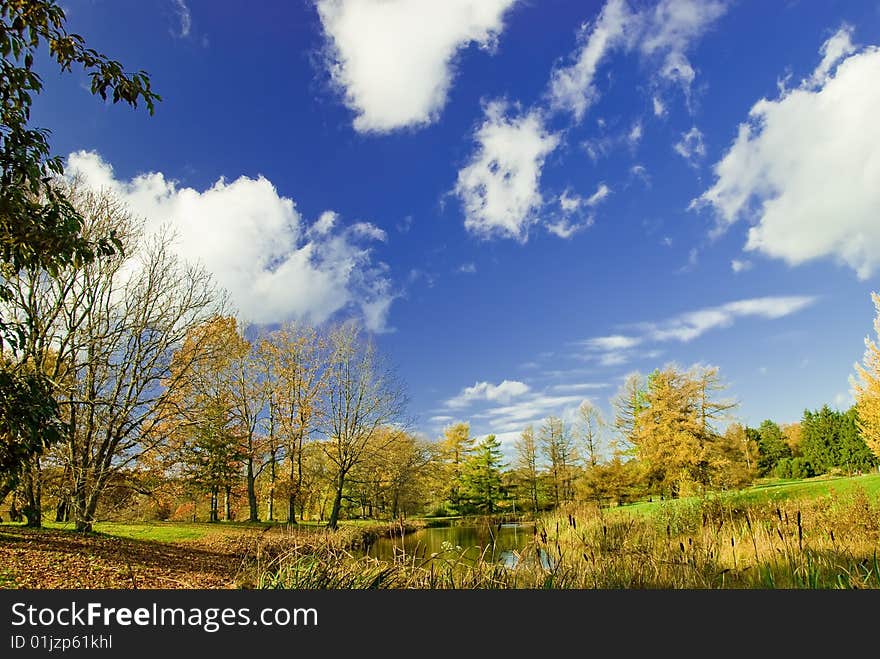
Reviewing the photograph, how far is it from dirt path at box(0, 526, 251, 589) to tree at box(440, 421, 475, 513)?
25.9 meters

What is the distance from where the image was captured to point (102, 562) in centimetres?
1055

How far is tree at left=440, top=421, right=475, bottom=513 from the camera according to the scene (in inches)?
1559

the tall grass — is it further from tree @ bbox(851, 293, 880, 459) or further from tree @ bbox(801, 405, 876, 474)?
tree @ bbox(801, 405, 876, 474)

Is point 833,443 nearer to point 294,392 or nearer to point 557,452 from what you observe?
point 557,452

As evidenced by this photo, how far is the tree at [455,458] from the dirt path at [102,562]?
84.8ft

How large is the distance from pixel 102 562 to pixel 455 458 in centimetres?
3412

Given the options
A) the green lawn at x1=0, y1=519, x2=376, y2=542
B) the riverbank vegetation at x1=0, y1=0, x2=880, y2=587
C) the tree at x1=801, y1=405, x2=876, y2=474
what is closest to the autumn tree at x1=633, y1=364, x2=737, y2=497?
the riverbank vegetation at x1=0, y1=0, x2=880, y2=587

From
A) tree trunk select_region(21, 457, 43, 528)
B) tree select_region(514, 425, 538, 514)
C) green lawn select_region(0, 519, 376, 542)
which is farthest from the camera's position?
tree select_region(514, 425, 538, 514)

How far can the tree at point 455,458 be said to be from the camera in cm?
3959

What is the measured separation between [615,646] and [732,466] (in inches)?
1036

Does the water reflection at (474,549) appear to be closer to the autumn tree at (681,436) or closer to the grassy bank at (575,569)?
the grassy bank at (575,569)

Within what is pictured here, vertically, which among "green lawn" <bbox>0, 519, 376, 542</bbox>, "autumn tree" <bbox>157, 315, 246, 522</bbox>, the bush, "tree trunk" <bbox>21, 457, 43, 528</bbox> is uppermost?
"autumn tree" <bbox>157, 315, 246, 522</bbox>

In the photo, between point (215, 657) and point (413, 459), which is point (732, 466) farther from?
A: point (215, 657)

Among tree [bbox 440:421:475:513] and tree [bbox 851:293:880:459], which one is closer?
tree [bbox 851:293:880:459]
